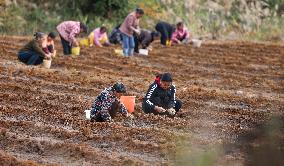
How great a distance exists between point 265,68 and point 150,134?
8.00 meters

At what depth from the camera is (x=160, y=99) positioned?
898cm

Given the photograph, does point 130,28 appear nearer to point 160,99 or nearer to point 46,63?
point 46,63

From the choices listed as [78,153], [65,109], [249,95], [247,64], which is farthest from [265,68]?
[78,153]

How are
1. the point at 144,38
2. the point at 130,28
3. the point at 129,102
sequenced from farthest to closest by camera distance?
the point at 144,38 < the point at 130,28 < the point at 129,102

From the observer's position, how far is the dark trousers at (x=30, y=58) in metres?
12.2

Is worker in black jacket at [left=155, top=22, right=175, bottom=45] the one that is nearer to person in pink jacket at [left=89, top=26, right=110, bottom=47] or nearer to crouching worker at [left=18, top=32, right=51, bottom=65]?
person in pink jacket at [left=89, top=26, right=110, bottom=47]

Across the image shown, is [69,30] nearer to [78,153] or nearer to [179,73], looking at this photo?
[179,73]

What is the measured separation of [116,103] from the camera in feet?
27.0

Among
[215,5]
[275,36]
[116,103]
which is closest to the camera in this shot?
[116,103]

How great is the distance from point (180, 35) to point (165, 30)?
96 centimetres

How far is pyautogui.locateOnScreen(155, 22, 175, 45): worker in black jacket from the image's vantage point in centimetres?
1745

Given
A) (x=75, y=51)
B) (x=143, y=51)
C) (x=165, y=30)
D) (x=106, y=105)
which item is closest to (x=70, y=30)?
(x=75, y=51)

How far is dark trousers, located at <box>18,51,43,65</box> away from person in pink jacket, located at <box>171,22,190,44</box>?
20.6 ft

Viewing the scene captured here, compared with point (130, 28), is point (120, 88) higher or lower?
lower
